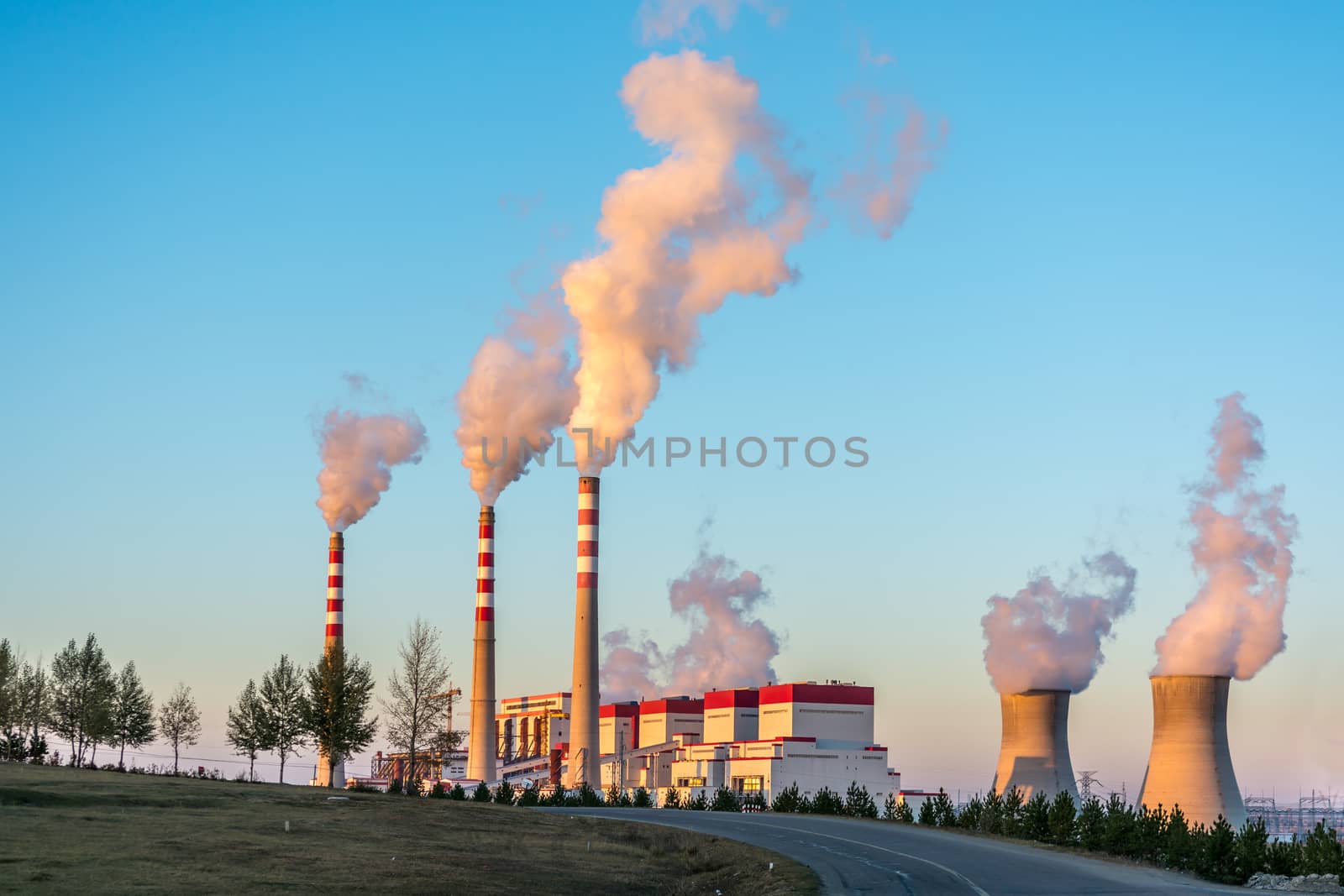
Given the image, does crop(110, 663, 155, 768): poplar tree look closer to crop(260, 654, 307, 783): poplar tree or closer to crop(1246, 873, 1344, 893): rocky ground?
crop(260, 654, 307, 783): poplar tree

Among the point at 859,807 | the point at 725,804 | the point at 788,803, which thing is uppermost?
the point at 859,807

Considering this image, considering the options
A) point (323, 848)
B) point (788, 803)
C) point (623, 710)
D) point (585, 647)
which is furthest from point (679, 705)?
point (323, 848)

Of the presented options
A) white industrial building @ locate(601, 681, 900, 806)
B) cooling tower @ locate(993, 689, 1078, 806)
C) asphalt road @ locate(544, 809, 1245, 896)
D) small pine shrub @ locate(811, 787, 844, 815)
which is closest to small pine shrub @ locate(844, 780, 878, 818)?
small pine shrub @ locate(811, 787, 844, 815)

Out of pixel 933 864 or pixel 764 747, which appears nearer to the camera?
pixel 933 864

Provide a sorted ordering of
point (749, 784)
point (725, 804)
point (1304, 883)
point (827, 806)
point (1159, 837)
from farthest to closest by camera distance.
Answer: point (749, 784) → point (725, 804) → point (827, 806) → point (1159, 837) → point (1304, 883)

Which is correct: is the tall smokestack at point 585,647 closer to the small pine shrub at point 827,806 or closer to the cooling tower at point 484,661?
the cooling tower at point 484,661

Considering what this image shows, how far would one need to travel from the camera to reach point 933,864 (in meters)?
24.3

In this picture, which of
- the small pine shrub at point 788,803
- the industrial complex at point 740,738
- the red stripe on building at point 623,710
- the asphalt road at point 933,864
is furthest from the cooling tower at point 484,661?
the asphalt road at point 933,864

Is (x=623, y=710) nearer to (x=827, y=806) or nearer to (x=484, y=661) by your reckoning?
(x=484, y=661)

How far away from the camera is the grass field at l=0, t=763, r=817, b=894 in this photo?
21.8 metres

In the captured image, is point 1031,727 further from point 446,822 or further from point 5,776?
point 5,776

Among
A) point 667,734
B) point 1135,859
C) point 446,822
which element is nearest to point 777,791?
point 667,734

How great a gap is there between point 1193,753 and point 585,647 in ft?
97.6

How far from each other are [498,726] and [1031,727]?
5822 centimetres
